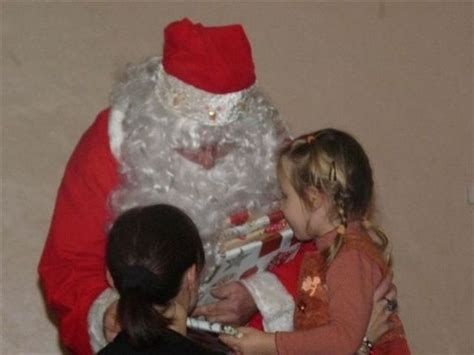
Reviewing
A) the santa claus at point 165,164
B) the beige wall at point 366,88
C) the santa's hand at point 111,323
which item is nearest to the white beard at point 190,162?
the santa claus at point 165,164

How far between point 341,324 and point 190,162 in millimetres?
486

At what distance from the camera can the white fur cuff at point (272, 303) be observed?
7.32ft

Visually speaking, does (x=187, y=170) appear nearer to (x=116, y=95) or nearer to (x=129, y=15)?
(x=116, y=95)

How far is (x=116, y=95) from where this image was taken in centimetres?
225

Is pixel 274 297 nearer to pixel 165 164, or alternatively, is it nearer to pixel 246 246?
pixel 246 246

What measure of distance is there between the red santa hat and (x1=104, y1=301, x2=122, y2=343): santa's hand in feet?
1.47

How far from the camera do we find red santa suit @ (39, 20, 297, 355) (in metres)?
2.12

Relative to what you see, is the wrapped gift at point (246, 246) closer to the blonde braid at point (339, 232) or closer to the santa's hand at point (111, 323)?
the blonde braid at point (339, 232)

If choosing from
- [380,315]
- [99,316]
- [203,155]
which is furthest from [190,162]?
[380,315]

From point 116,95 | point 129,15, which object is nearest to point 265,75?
point 129,15

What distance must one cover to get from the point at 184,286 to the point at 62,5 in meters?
1.68

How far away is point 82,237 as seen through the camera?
213cm

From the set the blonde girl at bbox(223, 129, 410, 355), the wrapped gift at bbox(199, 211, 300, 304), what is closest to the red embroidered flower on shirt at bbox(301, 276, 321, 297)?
the blonde girl at bbox(223, 129, 410, 355)

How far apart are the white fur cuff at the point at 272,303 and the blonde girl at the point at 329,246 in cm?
4
